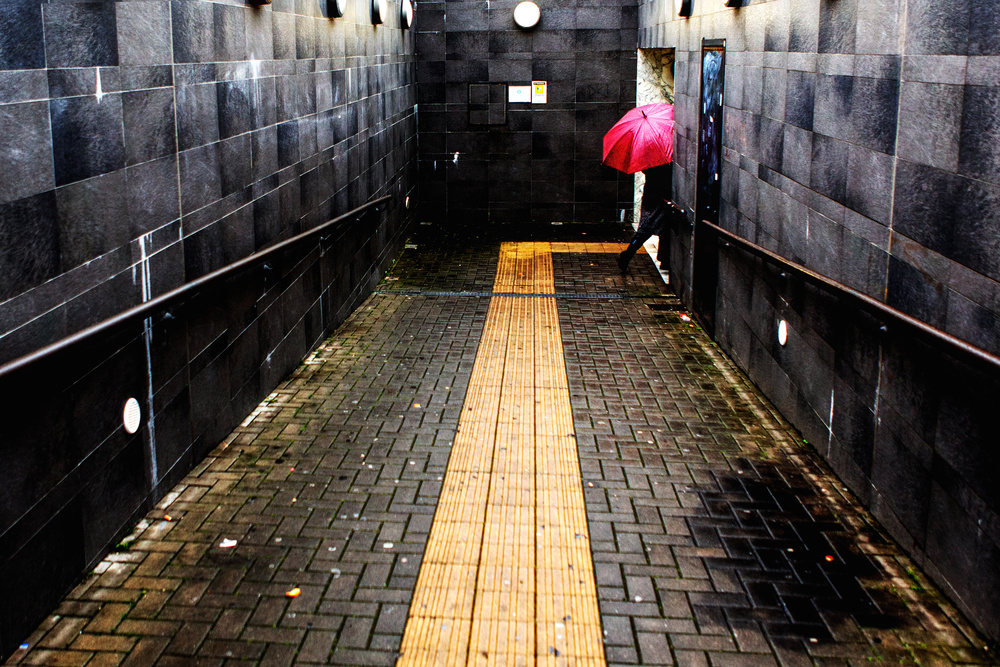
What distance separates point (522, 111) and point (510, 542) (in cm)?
1081

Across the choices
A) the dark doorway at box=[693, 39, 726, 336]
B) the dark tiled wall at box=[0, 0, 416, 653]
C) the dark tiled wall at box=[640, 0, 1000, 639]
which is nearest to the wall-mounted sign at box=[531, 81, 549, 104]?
the dark doorway at box=[693, 39, 726, 336]

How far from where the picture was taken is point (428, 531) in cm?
513

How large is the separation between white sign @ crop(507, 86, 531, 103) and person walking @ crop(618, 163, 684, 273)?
12.0 ft

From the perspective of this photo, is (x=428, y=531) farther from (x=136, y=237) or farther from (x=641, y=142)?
(x=641, y=142)

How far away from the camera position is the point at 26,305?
3.98 m

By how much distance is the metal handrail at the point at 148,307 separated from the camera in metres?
3.68

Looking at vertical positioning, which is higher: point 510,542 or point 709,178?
point 709,178

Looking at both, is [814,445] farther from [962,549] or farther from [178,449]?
[178,449]

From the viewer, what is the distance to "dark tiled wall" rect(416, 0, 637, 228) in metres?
14.4

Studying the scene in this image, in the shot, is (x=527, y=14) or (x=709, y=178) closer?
(x=709, y=178)

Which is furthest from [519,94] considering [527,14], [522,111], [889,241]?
[889,241]

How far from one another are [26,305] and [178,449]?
1888 millimetres

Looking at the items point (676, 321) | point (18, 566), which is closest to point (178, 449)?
point (18, 566)

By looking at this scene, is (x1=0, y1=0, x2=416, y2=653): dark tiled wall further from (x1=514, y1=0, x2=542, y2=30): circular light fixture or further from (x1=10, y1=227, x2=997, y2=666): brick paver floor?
(x1=514, y1=0, x2=542, y2=30): circular light fixture
